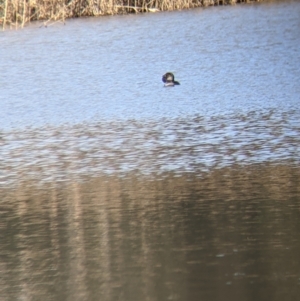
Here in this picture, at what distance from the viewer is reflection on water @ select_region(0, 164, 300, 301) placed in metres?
4.58

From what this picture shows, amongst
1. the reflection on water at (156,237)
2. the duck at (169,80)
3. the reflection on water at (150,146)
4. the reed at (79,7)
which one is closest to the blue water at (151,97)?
the reflection on water at (150,146)

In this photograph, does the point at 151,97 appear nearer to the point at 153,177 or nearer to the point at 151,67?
the point at 151,67

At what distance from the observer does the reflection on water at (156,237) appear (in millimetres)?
4578

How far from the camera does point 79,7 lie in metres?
24.6

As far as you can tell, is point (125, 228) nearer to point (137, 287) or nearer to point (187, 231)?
point (187, 231)

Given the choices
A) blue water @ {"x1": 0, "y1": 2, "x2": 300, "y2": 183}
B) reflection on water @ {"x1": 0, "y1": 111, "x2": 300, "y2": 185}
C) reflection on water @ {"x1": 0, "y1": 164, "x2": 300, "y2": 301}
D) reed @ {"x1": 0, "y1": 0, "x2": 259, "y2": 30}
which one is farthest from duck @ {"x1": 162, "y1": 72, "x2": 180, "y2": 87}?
reed @ {"x1": 0, "y1": 0, "x2": 259, "y2": 30}

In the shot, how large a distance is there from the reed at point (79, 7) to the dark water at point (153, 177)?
853cm

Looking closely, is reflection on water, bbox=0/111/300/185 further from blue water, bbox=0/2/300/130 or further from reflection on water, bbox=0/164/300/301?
blue water, bbox=0/2/300/130

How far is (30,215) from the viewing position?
6.21 metres

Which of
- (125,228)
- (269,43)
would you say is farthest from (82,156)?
(269,43)

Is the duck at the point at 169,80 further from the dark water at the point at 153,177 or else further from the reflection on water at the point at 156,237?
the reflection on water at the point at 156,237

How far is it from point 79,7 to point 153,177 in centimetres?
1809

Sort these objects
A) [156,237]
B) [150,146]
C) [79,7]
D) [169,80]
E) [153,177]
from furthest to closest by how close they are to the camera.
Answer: [79,7] < [169,80] < [150,146] < [153,177] < [156,237]

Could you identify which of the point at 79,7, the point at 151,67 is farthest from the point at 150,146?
the point at 79,7
